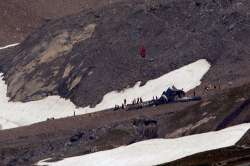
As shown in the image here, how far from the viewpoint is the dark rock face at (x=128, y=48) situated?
281 feet

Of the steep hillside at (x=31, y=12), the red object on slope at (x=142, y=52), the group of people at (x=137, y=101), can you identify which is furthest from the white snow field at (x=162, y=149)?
the steep hillside at (x=31, y=12)

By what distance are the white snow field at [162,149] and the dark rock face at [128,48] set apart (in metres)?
21.5

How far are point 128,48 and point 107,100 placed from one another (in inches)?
346

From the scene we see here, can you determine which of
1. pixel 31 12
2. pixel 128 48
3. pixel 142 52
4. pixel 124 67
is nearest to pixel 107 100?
pixel 124 67

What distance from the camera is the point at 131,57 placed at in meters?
90.1

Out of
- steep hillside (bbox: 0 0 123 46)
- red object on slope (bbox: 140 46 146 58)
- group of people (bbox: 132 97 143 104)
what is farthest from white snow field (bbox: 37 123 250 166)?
steep hillside (bbox: 0 0 123 46)

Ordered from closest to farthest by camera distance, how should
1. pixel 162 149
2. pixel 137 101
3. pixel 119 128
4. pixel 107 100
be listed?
pixel 162 149 < pixel 119 128 < pixel 137 101 < pixel 107 100

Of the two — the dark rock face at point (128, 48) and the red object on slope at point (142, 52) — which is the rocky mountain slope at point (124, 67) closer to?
the dark rock face at point (128, 48)

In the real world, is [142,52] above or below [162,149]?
above

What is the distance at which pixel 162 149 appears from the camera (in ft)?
172

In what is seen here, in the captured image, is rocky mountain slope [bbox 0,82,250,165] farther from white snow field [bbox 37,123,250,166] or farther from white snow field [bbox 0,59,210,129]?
white snow field [bbox 0,59,210,129]

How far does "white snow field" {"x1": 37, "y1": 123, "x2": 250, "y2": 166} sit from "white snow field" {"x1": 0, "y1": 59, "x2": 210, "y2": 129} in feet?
80.6

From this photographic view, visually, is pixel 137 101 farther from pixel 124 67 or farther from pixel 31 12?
pixel 31 12

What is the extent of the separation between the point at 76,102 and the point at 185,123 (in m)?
30.4
